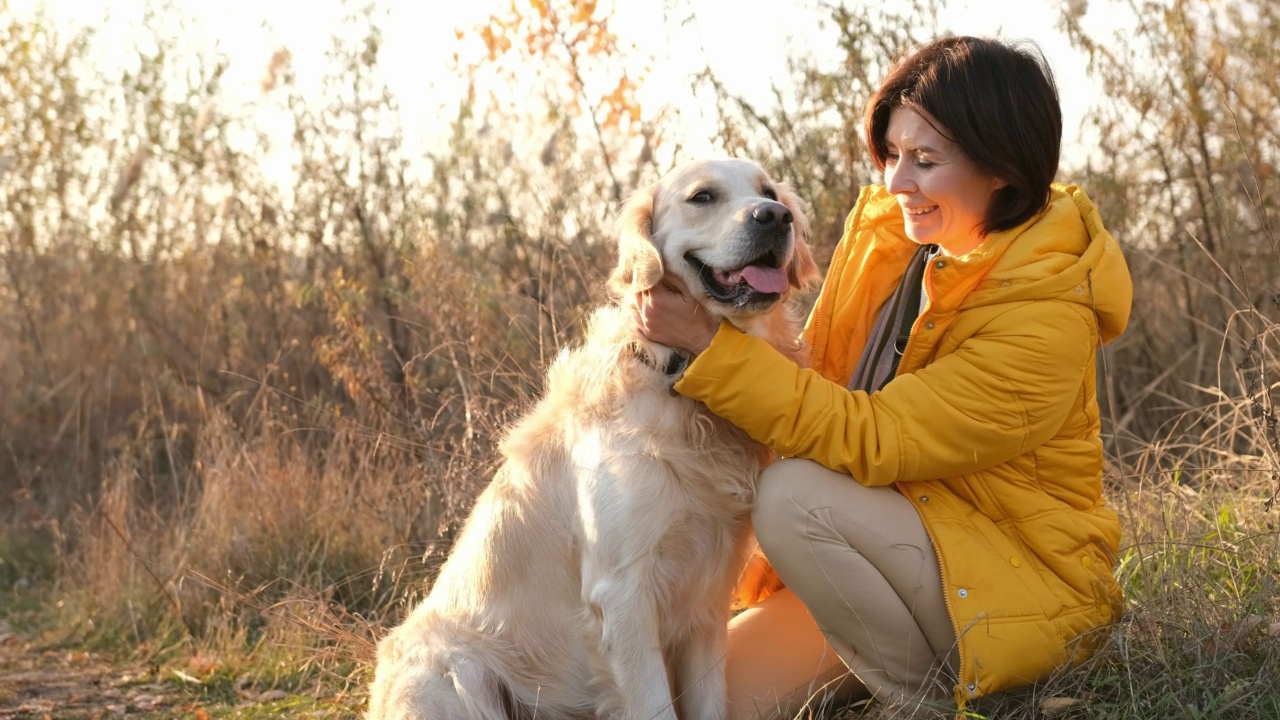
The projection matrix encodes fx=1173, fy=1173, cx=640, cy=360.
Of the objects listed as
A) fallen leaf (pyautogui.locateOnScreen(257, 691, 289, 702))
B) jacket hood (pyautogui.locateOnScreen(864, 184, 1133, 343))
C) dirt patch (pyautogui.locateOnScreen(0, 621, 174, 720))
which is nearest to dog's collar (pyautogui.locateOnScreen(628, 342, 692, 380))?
jacket hood (pyautogui.locateOnScreen(864, 184, 1133, 343))

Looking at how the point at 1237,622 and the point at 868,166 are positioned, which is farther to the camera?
the point at 868,166

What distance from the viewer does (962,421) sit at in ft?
8.11

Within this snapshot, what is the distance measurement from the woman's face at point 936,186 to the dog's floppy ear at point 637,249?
0.58m

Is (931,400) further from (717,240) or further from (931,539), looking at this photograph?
(717,240)

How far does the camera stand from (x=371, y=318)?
5879 millimetres

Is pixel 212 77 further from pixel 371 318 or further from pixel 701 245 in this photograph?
pixel 701 245

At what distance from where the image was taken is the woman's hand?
2703 millimetres

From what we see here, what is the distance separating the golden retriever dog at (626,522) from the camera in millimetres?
2637

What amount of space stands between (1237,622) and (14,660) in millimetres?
4261

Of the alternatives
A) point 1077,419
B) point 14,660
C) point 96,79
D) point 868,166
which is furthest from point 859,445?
point 96,79

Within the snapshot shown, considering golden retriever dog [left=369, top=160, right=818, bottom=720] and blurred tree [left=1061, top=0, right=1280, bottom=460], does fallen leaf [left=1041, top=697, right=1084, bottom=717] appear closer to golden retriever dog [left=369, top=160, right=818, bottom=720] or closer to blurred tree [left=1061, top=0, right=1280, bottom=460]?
golden retriever dog [left=369, top=160, right=818, bottom=720]

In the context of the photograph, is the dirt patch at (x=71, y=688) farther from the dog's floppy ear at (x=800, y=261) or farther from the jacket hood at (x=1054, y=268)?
the jacket hood at (x=1054, y=268)

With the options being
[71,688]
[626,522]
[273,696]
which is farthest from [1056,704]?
[71,688]

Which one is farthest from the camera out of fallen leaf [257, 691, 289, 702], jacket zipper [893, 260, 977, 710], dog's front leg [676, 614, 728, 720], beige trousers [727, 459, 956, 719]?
fallen leaf [257, 691, 289, 702]
